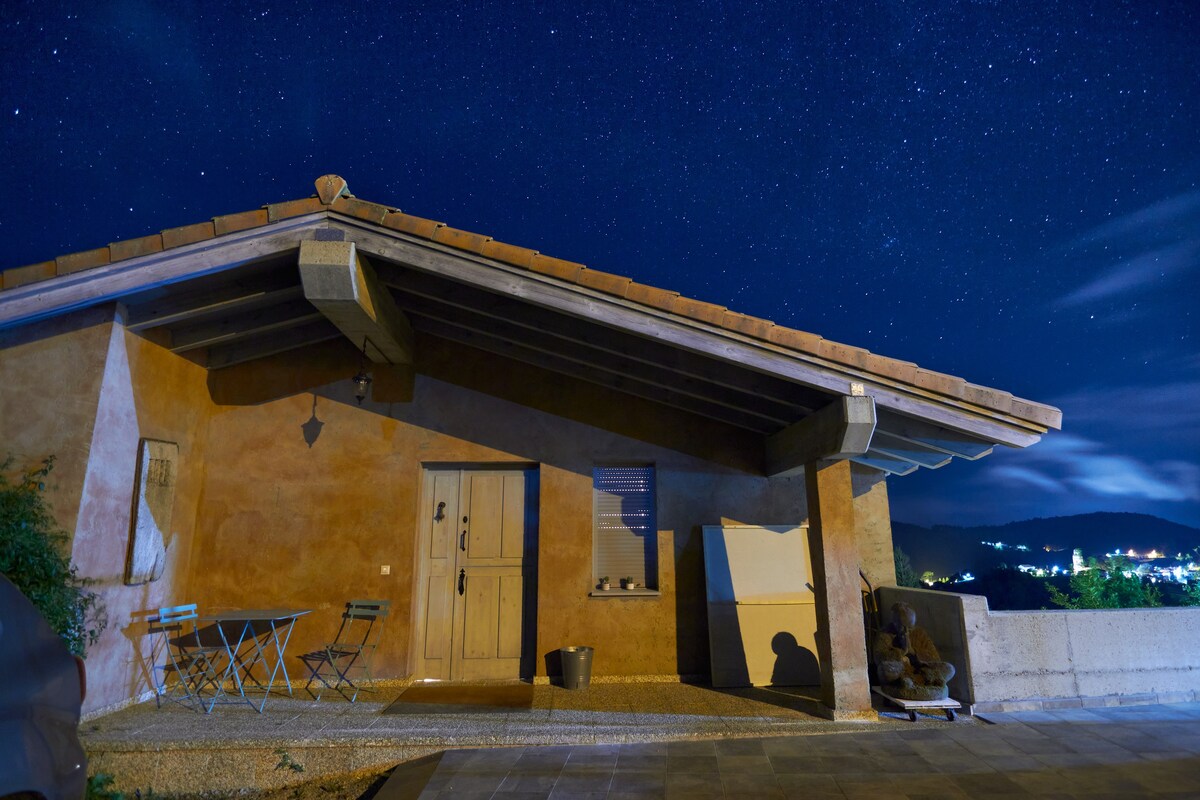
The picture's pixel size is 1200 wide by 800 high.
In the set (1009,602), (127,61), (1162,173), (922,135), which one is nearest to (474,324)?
(922,135)

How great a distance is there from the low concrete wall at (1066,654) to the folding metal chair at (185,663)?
7.11 m

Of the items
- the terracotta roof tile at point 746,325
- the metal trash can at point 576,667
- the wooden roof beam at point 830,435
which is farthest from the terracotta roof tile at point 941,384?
the metal trash can at point 576,667

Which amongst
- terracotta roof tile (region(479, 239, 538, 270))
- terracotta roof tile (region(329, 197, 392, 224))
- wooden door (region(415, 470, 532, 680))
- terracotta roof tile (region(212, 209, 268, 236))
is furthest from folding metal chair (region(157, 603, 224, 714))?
terracotta roof tile (region(479, 239, 538, 270))

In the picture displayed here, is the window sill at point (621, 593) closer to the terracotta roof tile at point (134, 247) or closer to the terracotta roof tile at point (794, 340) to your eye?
the terracotta roof tile at point (794, 340)

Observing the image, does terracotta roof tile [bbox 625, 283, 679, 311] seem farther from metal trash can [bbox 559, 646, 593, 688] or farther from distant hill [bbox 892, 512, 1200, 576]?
distant hill [bbox 892, 512, 1200, 576]

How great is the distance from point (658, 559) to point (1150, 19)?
1212 cm

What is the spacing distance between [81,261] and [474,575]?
4723 mm

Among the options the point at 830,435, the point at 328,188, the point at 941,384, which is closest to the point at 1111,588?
the point at 941,384

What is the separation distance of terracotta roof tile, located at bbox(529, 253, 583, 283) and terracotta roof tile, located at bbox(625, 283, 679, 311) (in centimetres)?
47

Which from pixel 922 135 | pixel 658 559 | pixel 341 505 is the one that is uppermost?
pixel 922 135

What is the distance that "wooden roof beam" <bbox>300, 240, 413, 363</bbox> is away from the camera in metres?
5.03

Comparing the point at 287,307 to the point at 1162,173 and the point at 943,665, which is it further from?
the point at 1162,173

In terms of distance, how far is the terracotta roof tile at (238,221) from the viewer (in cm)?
495

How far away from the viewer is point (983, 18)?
364 inches
